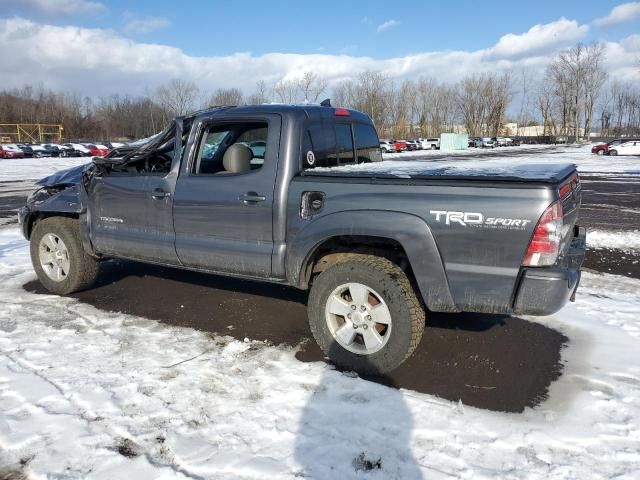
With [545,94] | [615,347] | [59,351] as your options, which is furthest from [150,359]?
[545,94]

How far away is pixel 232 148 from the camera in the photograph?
170 inches

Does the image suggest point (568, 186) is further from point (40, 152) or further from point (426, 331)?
point (40, 152)

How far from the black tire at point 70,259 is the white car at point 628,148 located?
156 feet

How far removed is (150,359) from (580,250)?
136 inches

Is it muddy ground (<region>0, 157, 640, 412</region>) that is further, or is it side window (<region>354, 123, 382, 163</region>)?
side window (<region>354, 123, 382, 163</region>)

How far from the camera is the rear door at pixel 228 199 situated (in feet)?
13.4

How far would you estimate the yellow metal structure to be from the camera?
62812mm

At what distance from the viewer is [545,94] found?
312 ft

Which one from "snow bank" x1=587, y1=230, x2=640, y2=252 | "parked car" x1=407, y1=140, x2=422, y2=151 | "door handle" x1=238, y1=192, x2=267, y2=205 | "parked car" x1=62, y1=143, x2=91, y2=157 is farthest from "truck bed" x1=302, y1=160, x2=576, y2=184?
"parked car" x1=407, y1=140, x2=422, y2=151

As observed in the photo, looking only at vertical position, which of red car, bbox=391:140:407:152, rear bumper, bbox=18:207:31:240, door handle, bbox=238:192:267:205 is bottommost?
rear bumper, bbox=18:207:31:240

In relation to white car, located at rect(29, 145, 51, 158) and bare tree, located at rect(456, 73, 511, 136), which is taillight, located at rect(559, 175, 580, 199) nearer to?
white car, located at rect(29, 145, 51, 158)

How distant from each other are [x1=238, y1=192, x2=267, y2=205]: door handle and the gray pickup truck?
2 centimetres

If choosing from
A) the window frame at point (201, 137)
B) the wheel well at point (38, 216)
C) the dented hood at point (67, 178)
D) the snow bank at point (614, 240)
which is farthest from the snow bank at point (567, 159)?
the wheel well at point (38, 216)

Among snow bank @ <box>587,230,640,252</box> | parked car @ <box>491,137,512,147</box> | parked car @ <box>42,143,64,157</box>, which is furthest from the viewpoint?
parked car @ <box>491,137,512,147</box>
